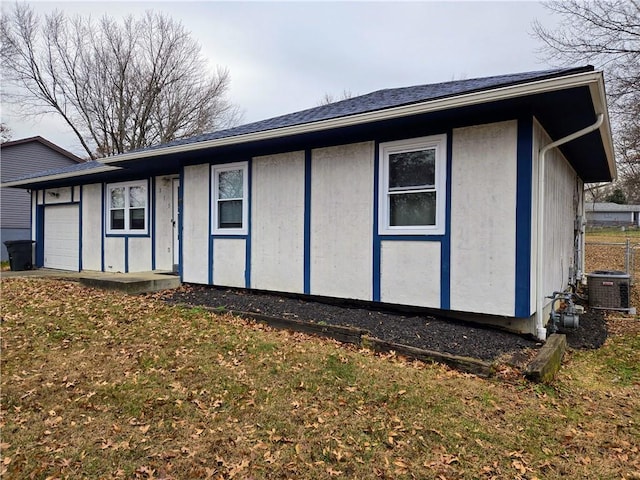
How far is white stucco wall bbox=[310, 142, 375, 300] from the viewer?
619 cm

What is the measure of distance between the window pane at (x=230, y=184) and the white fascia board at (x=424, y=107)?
0.73 metres

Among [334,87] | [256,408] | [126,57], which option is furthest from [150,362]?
[334,87]

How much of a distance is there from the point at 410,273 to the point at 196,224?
4514mm

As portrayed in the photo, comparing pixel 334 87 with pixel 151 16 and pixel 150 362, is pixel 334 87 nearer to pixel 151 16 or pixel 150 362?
pixel 151 16

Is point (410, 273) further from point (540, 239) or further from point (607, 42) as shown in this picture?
point (607, 42)

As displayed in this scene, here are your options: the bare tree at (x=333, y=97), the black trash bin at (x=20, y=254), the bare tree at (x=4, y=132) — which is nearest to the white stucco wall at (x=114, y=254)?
the black trash bin at (x=20, y=254)

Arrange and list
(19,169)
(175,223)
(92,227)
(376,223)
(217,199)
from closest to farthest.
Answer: (376,223)
(217,199)
(175,223)
(92,227)
(19,169)

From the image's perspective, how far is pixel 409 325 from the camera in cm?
539

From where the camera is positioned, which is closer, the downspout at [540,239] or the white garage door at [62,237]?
the downspout at [540,239]

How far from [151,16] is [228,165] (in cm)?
2022

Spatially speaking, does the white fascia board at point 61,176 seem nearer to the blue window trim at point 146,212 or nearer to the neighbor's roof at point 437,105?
the blue window trim at point 146,212

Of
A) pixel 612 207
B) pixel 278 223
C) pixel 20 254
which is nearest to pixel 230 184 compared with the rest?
pixel 278 223

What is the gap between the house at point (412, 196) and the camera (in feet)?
16.6

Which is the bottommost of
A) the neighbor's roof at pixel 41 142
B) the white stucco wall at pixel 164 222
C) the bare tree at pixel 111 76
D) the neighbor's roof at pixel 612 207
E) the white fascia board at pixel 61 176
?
the white stucco wall at pixel 164 222
